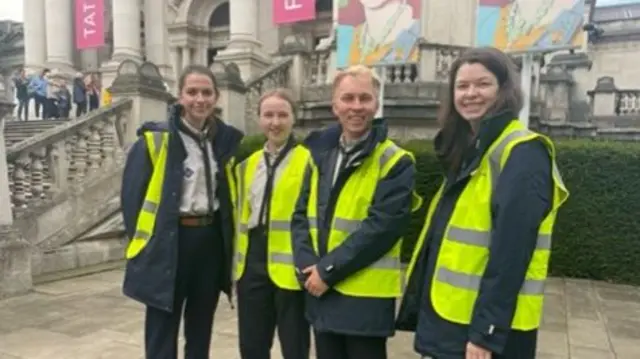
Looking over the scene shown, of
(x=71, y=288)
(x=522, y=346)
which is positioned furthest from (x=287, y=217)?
(x=71, y=288)

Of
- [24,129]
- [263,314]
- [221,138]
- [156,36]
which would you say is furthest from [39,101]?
[263,314]

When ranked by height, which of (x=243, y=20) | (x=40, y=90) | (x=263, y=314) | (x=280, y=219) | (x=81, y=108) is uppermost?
(x=243, y=20)

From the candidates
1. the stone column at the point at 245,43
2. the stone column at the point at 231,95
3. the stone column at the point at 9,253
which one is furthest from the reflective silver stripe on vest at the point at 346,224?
the stone column at the point at 245,43

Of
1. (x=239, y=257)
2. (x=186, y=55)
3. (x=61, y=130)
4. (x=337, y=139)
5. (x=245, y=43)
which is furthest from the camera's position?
(x=186, y=55)

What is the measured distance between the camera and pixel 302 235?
2.83 m

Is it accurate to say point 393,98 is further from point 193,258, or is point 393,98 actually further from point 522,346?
point 522,346

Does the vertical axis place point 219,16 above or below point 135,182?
above

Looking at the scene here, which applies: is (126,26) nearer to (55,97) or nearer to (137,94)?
(55,97)

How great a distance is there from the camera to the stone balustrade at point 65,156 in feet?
24.5

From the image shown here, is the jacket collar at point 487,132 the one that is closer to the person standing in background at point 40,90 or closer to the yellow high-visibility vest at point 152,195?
the yellow high-visibility vest at point 152,195

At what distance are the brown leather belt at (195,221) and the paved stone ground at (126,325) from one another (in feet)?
5.25

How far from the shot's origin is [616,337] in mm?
5121

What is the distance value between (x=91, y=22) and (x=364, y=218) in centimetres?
2161

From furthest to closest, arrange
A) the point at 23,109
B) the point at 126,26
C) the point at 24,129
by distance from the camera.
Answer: the point at 126,26 → the point at 23,109 → the point at 24,129
